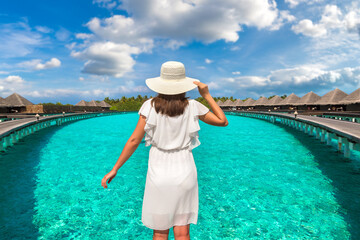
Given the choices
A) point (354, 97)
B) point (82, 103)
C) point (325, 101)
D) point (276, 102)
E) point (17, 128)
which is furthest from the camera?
point (82, 103)

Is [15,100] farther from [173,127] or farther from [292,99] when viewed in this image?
[292,99]

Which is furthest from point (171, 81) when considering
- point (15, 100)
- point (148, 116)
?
point (15, 100)

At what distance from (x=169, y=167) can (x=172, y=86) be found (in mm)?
573

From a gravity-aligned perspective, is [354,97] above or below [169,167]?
above

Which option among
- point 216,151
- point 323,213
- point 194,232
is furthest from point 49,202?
point 216,151

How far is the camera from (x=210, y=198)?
18.4 ft

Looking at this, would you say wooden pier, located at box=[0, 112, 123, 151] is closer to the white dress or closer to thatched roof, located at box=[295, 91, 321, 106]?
the white dress

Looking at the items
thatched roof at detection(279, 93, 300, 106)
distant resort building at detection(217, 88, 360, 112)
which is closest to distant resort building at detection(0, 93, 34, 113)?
distant resort building at detection(217, 88, 360, 112)

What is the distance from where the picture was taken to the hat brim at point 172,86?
1611 millimetres

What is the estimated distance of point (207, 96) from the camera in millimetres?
1717

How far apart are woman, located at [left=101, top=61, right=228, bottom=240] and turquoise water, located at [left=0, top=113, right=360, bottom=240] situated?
264 cm

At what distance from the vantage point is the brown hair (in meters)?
1.63

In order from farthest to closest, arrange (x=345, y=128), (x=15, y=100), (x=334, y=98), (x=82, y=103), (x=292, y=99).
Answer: (x=82, y=103) → (x=292, y=99) → (x=15, y=100) → (x=334, y=98) → (x=345, y=128)

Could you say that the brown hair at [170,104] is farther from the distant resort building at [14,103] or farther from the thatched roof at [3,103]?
the distant resort building at [14,103]
